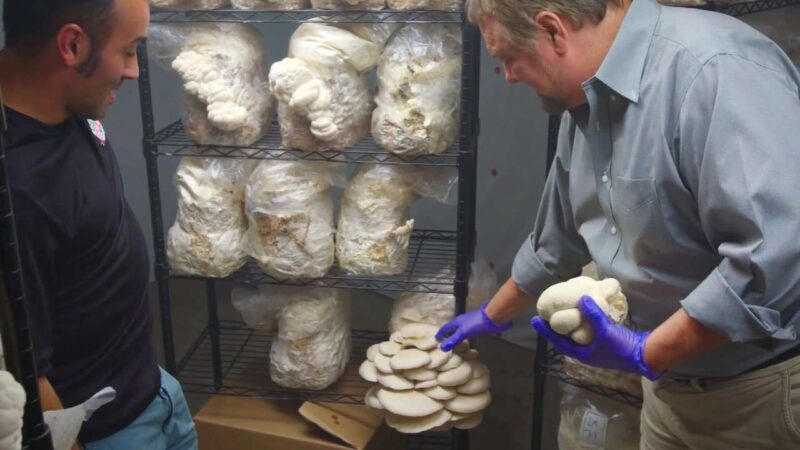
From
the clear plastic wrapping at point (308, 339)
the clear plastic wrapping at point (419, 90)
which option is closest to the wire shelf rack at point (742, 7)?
A: the clear plastic wrapping at point (419, 90)

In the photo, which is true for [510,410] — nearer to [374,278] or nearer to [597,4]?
[374,278]

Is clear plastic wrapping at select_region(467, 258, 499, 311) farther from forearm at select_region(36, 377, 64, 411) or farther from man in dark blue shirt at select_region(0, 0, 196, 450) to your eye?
forearm at select_region(36, 377, 64, 411)

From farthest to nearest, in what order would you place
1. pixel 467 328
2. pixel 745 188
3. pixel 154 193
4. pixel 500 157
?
1. pixel 500 157
2. pixel 154 193
3. pixel 467 328
4. pixel 745 188

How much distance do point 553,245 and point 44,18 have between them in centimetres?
102

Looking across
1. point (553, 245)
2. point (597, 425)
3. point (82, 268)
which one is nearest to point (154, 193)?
point (82, 268)

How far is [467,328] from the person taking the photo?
1883 mm

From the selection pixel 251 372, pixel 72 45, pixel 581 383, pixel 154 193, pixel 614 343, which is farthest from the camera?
pixel 251 372

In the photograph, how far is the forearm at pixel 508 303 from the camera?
5.77ft

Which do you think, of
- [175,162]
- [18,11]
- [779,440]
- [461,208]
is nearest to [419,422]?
[461,208]

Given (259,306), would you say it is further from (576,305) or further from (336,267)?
(576,305)

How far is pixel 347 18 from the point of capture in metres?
1.91

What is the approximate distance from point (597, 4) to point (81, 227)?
0.88m

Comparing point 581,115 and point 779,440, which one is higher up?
point 581,115

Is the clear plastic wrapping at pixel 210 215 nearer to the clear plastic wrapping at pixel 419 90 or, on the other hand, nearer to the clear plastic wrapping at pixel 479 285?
the clear plastic wrapping at pixel 419 90
